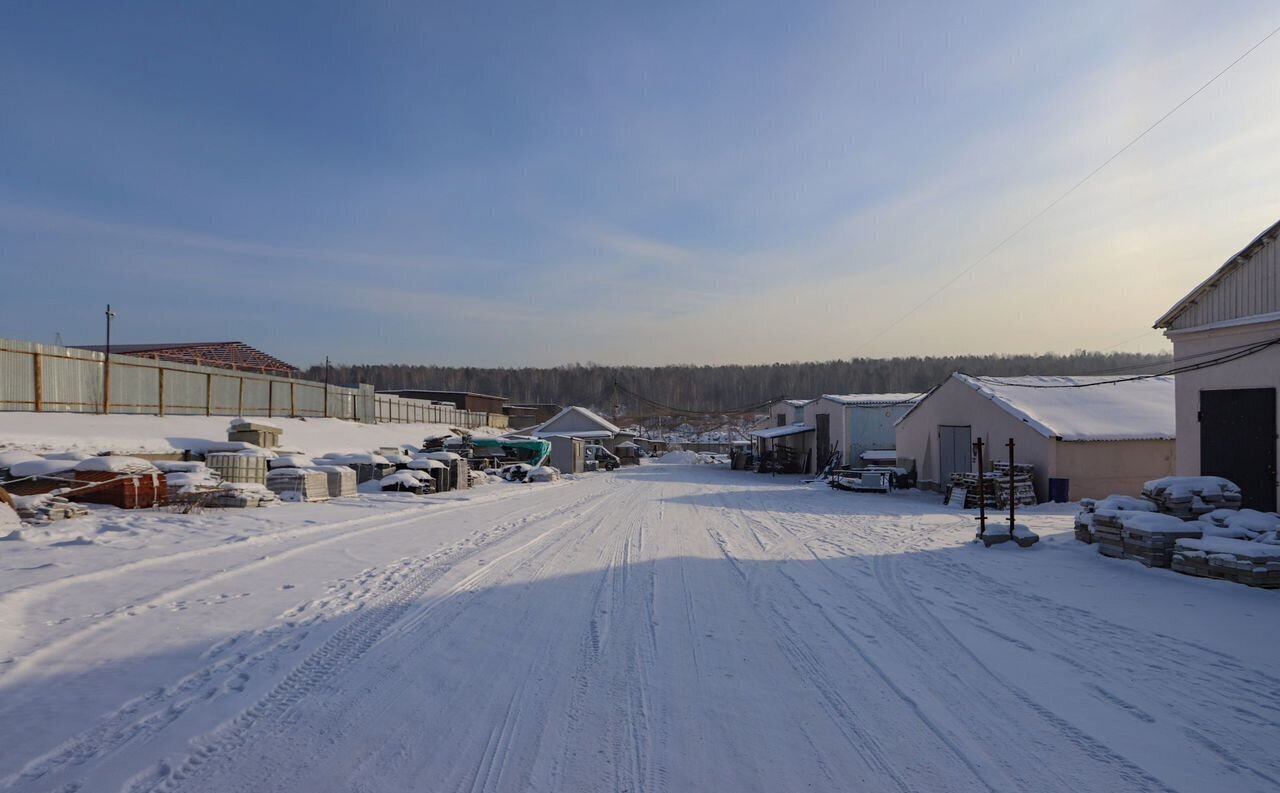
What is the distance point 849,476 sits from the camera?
29453 mm

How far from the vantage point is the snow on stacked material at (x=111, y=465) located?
14.2 meters

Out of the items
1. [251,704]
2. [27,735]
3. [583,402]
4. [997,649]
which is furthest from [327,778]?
[583,402]

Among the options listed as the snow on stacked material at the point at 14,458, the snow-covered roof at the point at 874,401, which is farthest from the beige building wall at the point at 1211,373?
the snow-covered roof at the point at 874,401

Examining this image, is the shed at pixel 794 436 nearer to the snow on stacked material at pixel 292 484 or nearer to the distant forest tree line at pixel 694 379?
the snow on stacked material at pixel 292 484

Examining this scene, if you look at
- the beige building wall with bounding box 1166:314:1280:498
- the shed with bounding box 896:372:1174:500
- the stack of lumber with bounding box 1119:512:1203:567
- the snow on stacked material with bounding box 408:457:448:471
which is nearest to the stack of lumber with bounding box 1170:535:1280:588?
the stack of lumber with bounding box 1119:512:1203:567

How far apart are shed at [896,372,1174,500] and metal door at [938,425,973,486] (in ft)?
0.12

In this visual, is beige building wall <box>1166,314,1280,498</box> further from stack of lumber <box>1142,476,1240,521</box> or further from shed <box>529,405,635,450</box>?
shed <box>529,405,635,450</box>

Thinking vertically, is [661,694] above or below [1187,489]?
below

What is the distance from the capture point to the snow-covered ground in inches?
160

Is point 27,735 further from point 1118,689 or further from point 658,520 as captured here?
point 658,520

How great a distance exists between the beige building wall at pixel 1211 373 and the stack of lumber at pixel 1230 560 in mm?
3769

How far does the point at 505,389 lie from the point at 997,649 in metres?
158

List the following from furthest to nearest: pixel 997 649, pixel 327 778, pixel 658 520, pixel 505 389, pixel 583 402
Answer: pixel 505 389 → pixel 583 402 → pixel 658 520 → pixel 997 649 → pixel 327 778

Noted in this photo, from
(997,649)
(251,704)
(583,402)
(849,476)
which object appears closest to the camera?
(251,704)
